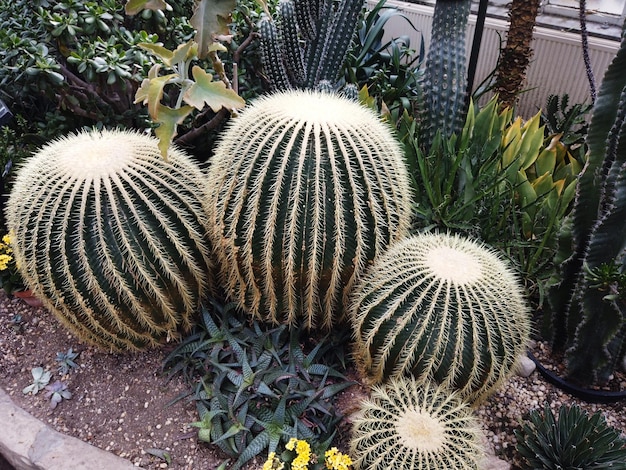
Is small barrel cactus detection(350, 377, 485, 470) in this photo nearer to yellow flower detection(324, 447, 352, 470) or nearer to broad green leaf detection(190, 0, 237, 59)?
yellow flower detection(324, 447, 352, 470)

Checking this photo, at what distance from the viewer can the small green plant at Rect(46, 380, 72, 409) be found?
1.69 meters

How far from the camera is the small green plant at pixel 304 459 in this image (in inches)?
52.1

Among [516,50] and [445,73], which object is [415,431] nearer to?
[445,73]

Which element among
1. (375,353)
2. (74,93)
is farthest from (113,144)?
(375,353)

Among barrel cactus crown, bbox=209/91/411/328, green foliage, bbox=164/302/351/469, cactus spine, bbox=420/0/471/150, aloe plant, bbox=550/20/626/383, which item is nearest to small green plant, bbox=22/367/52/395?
green foliage, bbox=164/302/351/469

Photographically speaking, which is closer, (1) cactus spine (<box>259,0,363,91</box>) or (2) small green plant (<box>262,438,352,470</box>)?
(2) small green plant (<box>262,438,352,470</box>)

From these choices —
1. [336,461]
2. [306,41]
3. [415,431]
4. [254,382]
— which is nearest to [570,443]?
[415,431]

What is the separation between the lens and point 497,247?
82.0 inches

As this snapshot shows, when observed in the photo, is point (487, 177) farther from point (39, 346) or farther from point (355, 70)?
point (39, 346)

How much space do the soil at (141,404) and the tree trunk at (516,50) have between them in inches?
66.2

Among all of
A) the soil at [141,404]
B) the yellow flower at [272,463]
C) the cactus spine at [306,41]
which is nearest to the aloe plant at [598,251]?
the soil at [141,404]

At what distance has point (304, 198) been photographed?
145cm

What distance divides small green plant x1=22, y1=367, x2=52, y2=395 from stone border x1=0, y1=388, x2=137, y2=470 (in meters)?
0.07

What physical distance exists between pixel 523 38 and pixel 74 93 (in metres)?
2.32
